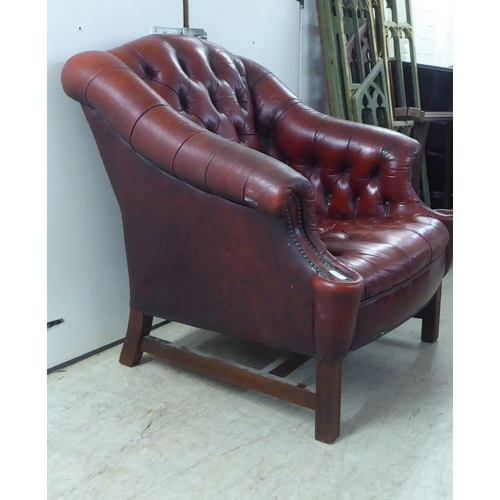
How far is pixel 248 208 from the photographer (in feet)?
4.82

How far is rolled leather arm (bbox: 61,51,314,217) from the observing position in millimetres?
1392

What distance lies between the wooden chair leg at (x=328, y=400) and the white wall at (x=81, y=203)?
88cm

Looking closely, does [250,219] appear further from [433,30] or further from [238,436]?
[433,30]

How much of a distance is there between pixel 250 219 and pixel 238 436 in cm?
56

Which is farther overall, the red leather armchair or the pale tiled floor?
the red leather armchair

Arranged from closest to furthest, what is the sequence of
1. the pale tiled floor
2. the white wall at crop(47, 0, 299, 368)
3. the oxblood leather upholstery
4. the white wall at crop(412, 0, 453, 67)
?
the pale tiled floor < the oxblood leather upholstery < the white wall at crop(47, 0, 299, 368) < the white wall at crop(412, 0, 453, 67)

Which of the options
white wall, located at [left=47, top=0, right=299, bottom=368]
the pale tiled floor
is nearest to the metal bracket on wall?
white wall, located at [left=47, top=0, right=299, bottom=368]

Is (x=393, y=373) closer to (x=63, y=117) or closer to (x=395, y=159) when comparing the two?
(x=395, y=159)

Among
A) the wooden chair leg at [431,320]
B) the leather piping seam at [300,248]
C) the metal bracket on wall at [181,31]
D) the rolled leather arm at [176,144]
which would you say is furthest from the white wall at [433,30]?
the leather piping seam at [300,248]

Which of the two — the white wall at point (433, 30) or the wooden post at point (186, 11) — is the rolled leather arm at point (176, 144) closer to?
the wooden post at point (186, 11)

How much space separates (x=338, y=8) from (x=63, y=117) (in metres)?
1.72

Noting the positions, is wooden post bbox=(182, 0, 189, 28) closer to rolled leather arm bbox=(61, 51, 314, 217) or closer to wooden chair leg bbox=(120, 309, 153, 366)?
rolled leather arm bbox=(61, 51, 314, 217)
